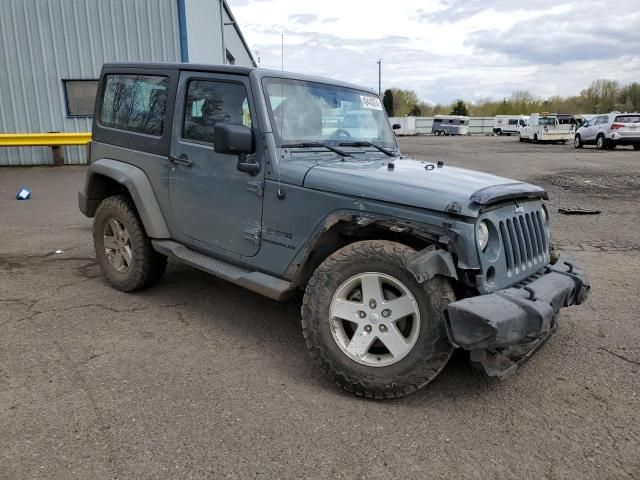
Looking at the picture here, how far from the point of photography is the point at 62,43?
14.1m

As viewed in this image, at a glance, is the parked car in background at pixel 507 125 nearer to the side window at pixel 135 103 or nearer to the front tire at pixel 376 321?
the side window at pixel 135 103

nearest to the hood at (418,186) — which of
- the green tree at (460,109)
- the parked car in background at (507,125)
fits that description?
the parked car in background at (507,125)

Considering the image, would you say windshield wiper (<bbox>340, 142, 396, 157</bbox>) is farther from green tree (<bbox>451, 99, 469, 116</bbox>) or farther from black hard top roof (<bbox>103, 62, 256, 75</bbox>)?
green tree (<bbox>451, 99, 469, 116</bbox>)

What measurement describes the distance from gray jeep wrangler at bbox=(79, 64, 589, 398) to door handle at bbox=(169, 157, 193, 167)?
0.03 metres

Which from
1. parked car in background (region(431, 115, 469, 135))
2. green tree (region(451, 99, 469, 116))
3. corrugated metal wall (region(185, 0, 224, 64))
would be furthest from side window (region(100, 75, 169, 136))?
green tree (region(451, 99, 469, 116))

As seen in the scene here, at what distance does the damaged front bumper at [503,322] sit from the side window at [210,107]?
2.05m

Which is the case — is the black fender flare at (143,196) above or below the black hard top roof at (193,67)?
below

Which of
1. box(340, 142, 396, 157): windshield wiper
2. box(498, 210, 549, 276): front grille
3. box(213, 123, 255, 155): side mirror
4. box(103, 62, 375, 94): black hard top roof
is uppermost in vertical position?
box(103, 62, 375, 94): black hard top roof

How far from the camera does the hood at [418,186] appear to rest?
2.86 m

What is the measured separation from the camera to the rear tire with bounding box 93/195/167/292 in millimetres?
4582

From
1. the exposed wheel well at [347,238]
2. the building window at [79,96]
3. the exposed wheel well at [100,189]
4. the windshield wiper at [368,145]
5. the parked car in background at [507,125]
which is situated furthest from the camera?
the parked car in background at [507,125]

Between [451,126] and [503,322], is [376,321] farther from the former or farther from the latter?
[451,126]

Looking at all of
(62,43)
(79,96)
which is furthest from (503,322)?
(62,43)

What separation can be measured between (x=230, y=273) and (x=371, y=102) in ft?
6.61
